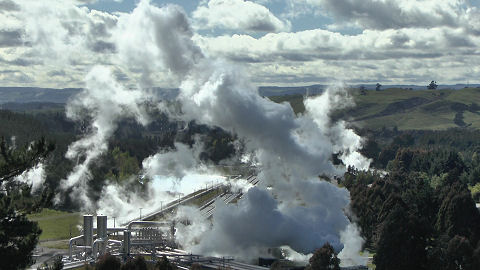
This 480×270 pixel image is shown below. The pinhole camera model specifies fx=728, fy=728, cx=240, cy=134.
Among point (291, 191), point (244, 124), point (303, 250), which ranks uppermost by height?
point (244, 124)

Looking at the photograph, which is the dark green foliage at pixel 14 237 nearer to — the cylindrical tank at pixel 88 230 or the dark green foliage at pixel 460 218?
the cylindrical tank at pixel 88 230

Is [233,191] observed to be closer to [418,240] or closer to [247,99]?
[247,99]

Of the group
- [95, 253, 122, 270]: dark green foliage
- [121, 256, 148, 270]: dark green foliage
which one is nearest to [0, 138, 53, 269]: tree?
[121, 256, 148, 270]: dark green foliage

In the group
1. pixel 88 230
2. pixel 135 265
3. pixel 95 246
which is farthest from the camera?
pixel 88 230

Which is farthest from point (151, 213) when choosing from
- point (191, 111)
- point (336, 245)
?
point (336, 245)

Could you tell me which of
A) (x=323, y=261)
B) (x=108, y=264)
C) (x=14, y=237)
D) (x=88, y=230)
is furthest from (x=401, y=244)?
(x=14, y=237)

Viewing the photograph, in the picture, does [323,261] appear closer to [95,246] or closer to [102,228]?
[95,246]

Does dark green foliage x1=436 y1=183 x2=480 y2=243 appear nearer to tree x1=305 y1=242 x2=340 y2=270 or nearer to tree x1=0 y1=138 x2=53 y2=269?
tree x1=305 y1=242 x2=340 y2=270
